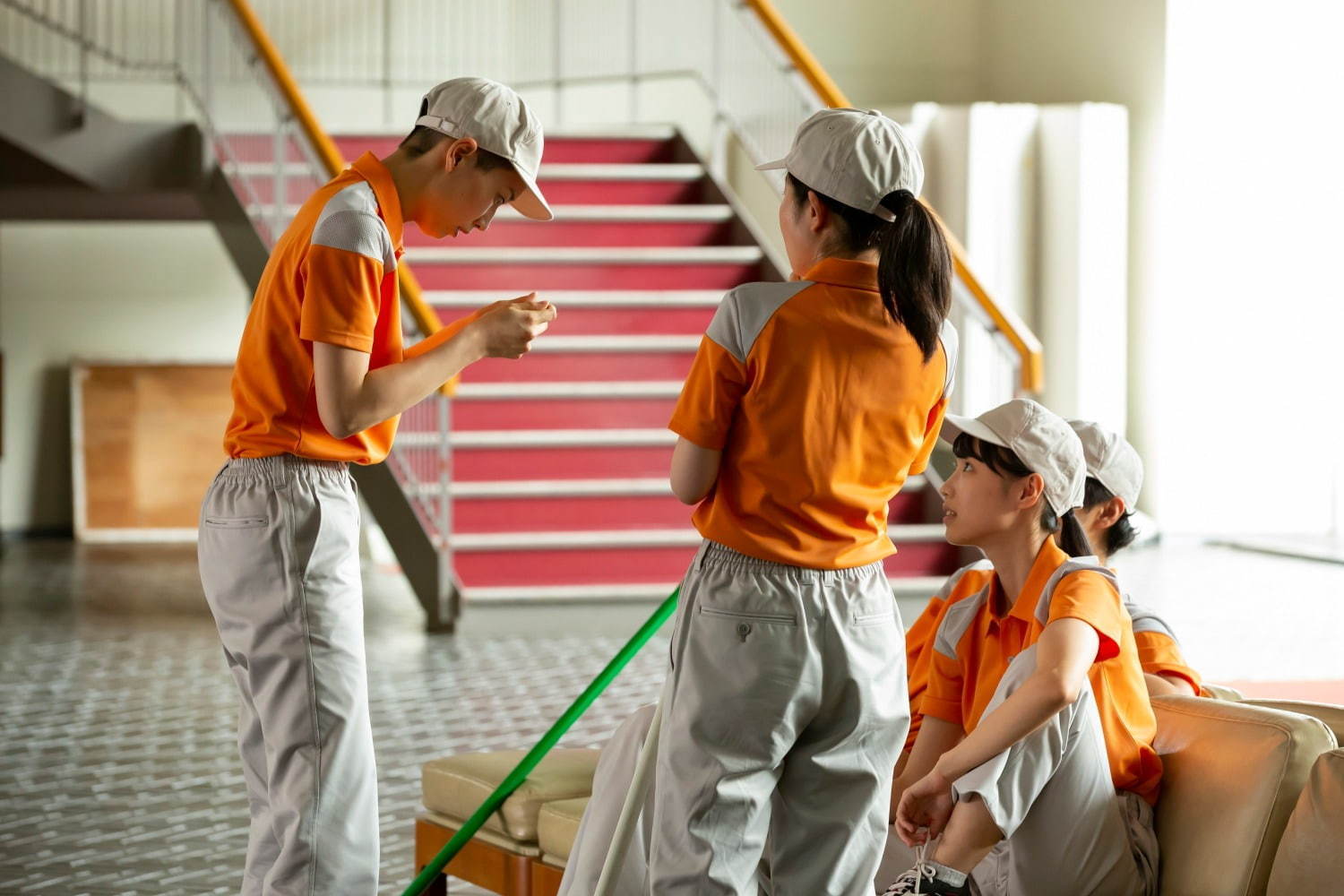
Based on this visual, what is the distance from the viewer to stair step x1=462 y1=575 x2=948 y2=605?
704cm

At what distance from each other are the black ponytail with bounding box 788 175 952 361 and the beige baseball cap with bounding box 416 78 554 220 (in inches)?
17.6

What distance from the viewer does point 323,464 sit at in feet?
7.61

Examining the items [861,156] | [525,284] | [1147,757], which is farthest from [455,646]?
[861,156]

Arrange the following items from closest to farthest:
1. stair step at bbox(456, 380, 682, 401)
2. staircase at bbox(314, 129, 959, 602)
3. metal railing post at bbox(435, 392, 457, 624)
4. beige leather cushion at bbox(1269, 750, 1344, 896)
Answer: beige leather cushion at bbox(1269, 750, 1344, 896) → metal railing post at bbox(435, 392, 457, 624) → staircase at bbox(314, 129, 959, 602) → stair step at bbox(456, 380, 682, 401)

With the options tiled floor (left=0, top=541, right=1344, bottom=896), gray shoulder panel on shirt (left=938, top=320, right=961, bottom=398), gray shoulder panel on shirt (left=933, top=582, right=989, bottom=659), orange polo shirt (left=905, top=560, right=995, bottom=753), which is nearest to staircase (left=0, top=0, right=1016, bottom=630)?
tiled floor (left=0, top=541, right=1344, bottom=896)

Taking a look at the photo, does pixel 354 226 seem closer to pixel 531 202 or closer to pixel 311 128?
pixel 531 202

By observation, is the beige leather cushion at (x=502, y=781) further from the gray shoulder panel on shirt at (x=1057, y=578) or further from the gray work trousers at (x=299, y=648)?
the gray shoulder panel on shirt at (x=1057, y=578)

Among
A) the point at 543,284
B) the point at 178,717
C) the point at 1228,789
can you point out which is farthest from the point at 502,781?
the point at 543,284

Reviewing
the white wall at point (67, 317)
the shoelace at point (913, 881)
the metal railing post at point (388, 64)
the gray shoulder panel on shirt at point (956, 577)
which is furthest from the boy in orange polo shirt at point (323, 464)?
the white wall at point (67, 317)

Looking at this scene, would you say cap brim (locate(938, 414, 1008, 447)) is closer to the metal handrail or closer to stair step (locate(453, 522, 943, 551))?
the metal handrail

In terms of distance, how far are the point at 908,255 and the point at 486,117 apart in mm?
671

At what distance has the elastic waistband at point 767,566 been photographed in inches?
80.4

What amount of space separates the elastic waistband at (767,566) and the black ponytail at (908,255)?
0.31 metres

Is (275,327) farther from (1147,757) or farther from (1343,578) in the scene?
(1343,578)
